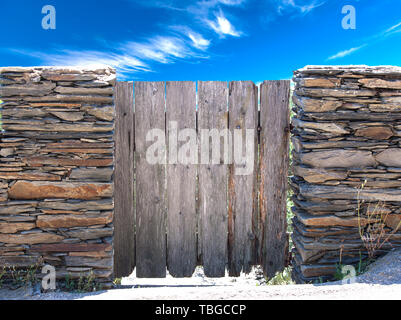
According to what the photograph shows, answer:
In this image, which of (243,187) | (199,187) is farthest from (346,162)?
(199,187)

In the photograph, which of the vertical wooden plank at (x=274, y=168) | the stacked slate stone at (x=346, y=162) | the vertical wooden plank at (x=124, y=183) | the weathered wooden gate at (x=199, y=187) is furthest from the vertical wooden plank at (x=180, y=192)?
the stacked slate stone at (x=346, y=162)

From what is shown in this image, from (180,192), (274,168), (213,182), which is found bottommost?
(180,192)

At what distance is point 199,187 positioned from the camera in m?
3.58

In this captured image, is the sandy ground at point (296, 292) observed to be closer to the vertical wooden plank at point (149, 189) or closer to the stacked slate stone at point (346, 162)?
the stacked slate stone at point (346, 162)

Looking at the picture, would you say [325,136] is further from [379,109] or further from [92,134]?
[92,134]

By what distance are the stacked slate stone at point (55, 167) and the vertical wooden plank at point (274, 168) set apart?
5.10 feet

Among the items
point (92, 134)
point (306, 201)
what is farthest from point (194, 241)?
point (92, 134)

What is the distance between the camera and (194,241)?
143 inches

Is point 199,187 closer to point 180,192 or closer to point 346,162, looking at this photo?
point 180,192

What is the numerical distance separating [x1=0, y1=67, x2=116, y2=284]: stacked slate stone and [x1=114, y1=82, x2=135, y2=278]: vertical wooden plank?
334mm

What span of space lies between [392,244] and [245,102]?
78.8 inches

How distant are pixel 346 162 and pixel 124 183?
2.21 m

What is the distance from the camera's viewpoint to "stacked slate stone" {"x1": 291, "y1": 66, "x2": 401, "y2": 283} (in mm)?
3285
